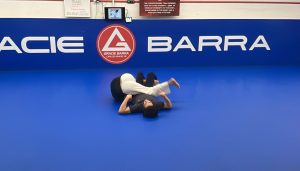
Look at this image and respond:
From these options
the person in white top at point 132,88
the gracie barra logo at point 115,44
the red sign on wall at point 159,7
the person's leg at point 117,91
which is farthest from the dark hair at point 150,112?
the red sign on wall at point 159,7

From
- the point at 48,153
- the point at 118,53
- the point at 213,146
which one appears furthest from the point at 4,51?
the point at 213,146

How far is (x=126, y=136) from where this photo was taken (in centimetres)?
250

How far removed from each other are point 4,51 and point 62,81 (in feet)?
4.20

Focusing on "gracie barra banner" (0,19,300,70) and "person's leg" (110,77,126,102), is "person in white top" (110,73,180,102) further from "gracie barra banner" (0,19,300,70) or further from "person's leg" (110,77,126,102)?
"gracie barra banner" (0,19,300,70)

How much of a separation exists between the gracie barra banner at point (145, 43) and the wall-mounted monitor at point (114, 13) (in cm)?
11

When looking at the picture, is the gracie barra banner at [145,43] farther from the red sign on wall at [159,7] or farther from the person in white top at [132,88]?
the person in white top at [132,88]

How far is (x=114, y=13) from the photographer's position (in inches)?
192

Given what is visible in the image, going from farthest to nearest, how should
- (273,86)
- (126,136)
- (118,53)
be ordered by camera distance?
(118,53) < (273,86) < (126,136)

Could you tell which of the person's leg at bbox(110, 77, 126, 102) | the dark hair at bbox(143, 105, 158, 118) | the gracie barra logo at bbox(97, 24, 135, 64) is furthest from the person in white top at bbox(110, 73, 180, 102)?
the gracie barra logo at bbox(97, 24, 135, 64)

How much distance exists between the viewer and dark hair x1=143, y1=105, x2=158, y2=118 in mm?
2858

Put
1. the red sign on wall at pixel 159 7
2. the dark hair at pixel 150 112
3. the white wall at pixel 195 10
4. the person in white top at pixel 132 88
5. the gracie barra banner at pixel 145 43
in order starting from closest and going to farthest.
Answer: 1. the dark hair at pixel 150 112
2. the person in white top at pixel 132 88
3. the white wall at pixel 195 10
4. the gracie barra banner at pixel 145 43
5. the red sign on wall at pixel 159 7

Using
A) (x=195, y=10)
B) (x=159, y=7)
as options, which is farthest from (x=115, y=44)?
(x=195, y=10)

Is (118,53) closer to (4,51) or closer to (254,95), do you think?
(4,51)

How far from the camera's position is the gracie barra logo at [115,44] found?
4.99 m
